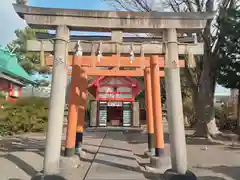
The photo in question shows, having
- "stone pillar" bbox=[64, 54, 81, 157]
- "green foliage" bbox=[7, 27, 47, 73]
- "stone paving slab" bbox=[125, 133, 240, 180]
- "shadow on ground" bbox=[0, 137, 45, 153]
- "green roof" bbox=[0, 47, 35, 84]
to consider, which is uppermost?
"green foliage" bbox=[7, 27, 47, 73]

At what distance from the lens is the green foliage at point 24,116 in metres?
18.0

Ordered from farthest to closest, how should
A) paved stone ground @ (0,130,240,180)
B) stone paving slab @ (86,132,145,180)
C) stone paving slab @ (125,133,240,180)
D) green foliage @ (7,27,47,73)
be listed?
green foliage @ (7,27,47,73)
stone paving slab @ (125,133,240,180)
paved stone ground @ (0,130,240,180)
stone paving slab @ (86,132,145,180)

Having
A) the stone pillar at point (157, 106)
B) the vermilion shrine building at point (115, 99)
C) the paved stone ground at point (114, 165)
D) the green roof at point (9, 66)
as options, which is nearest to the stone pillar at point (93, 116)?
the vermilion shrine building at point (115, 99)

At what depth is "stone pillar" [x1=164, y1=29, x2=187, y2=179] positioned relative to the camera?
6.38 metres

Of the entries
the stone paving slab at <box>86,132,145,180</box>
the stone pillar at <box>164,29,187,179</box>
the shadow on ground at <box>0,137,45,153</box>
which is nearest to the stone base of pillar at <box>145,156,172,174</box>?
the stone paving slab at <box>86,132,145,180</box>

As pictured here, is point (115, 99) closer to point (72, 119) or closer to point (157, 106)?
point (157, 106)

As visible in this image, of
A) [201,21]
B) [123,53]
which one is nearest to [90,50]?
[123,53]

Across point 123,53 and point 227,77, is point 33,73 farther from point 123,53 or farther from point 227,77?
point 123,53

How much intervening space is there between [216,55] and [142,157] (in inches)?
304

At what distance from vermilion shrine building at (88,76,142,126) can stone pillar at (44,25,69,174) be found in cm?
1585

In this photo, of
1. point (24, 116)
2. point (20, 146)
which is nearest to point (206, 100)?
point (20, 146)

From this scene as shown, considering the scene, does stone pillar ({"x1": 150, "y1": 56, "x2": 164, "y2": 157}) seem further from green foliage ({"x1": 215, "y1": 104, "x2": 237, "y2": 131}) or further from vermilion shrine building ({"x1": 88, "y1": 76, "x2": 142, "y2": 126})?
green foliage ({"x1": 215, "y1": 104, "x2": 237, "y2": 131})

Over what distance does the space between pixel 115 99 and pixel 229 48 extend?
1089 centimetres

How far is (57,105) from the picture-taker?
20.6ft
